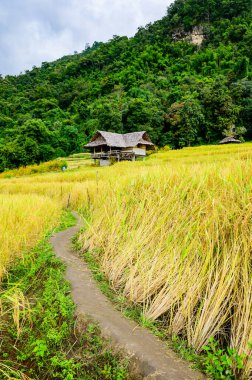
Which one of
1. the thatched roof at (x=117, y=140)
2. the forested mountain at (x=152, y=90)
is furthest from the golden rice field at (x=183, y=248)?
the forested mountain at (x=152, y=90)

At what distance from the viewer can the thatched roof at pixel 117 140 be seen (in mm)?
30100

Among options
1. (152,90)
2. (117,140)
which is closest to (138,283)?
(117,140)

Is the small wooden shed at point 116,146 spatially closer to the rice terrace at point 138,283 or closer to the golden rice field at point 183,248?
the rice terrace at point 138,283

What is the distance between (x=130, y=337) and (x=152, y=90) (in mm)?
47759

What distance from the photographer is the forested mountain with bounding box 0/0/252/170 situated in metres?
36.0

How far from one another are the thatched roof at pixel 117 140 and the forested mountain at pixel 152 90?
494 centimetres

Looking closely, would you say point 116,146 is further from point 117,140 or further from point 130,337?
point 130,337

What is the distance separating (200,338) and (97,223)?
8.70 feet

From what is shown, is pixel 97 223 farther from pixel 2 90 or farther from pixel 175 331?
pixel 2 90

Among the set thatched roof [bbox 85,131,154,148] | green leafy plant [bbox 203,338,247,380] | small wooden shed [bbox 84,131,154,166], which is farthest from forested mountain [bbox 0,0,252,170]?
green leafy plant [bbox 203,338,247,380]

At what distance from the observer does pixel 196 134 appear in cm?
3650

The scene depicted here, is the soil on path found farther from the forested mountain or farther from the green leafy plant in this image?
the forested mountain

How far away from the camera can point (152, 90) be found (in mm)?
46750

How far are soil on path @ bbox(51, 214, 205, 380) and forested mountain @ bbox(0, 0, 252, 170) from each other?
3171 cm
